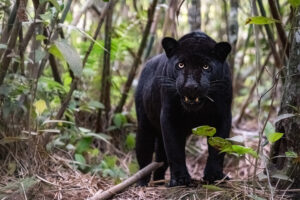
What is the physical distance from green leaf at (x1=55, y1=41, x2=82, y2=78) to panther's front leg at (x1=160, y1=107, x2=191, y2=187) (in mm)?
1182

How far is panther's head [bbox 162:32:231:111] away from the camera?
334cm

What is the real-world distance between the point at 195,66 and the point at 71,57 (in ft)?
3.61

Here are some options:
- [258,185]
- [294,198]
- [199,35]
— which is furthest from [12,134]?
[294,198]

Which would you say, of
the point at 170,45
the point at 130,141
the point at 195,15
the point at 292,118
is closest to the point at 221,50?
the point at 170,45

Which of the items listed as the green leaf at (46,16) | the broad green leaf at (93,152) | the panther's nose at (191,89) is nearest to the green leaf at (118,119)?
the broad green leaf at (93,152)

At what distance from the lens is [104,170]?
15.4ft

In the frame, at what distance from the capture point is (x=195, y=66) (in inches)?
136

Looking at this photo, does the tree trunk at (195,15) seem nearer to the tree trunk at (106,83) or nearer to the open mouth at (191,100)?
the tree trunk at (106,83)

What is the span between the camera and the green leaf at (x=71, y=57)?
8.89ft

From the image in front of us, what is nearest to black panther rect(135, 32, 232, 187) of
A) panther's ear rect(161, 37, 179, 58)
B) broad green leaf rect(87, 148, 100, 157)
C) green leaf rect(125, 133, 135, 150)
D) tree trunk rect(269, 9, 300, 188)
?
panther's ear rect(161, 37, 179, 58)

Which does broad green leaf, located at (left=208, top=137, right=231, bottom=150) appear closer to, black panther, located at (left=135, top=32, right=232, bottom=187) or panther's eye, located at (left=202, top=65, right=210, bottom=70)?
black panther, located at (left=135, top=32, right=232, bottom=187)

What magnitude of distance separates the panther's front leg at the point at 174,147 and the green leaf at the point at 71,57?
46.5 inches

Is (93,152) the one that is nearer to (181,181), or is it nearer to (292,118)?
(181,181)

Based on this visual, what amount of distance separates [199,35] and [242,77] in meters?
6.79
